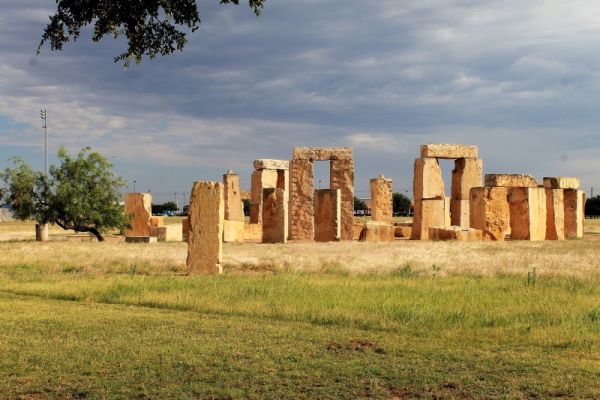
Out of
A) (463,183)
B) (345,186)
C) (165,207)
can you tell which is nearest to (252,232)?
(345,186)

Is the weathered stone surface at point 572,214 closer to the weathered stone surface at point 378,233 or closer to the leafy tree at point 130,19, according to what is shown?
the weathered stone surface at point 378,233

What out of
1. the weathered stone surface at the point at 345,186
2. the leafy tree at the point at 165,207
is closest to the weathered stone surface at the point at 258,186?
the weathered stone surface at the point at 345,186

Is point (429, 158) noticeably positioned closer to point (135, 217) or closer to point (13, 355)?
point (135, 217)

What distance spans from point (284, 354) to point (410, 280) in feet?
22.3

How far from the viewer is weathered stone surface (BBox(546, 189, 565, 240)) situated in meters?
28.0

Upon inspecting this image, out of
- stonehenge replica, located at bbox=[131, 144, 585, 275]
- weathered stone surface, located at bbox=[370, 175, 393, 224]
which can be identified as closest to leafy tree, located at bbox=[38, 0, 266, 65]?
stonehenge replica, located at bbox=[131, 144, 585, 275]

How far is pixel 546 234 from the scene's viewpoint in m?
28.2

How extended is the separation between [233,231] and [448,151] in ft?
30.7

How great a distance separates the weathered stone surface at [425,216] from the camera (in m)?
28.4

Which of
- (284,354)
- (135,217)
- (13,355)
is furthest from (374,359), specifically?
(135,217)

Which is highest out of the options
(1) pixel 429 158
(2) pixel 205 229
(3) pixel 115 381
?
(1) pixel 429 158

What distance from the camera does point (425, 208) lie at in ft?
93.7

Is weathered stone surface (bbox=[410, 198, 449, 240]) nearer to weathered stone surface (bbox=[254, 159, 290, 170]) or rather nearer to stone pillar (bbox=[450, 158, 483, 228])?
stone pillar (bbox=[450, 158, 483, 228])

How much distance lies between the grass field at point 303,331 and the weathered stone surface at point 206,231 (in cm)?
72
